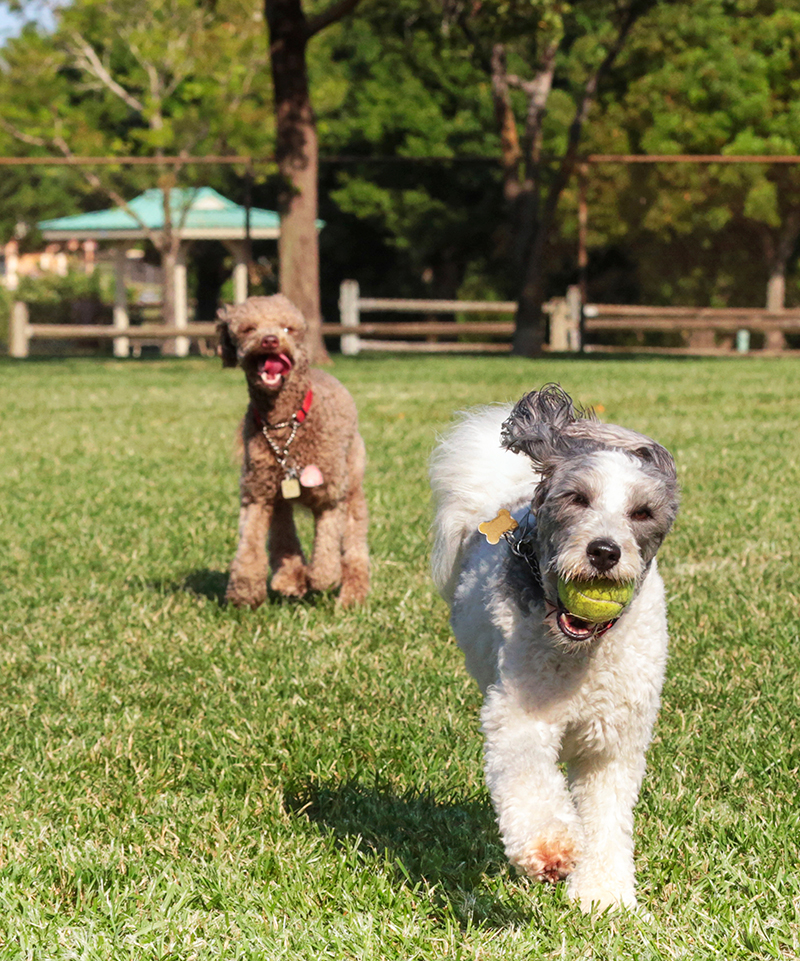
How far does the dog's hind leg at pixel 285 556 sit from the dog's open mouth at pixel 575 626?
3.56 metres

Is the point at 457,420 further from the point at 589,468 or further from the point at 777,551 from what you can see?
the point at 777,551

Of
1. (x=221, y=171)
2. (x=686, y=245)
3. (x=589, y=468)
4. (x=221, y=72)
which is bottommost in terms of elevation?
(x=589, y=468)

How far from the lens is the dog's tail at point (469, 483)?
389cm

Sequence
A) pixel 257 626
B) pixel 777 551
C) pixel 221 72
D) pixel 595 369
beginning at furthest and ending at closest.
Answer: pixel 221 72 → pixel 595 369 → pixel 777 551 → pixel 257 626

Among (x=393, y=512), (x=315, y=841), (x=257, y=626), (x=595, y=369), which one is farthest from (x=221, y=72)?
(x=315, y=841)

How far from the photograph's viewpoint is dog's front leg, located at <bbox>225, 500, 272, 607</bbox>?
6.09 m

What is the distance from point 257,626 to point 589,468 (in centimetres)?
319

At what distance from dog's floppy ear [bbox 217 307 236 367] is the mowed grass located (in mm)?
1232

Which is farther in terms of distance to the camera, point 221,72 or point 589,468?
point 221,72

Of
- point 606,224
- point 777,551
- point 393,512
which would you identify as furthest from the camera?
point 606,224

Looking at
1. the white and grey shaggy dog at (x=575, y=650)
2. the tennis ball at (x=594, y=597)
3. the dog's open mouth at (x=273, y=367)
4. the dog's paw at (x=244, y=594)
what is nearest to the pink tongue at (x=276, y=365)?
the dog's open mouth at (x=273, y=367)

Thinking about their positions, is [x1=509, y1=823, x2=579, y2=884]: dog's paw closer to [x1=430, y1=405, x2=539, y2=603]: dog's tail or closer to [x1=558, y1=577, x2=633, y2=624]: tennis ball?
[x1=558, y1=577, x2=633, y2=624]: tennis ball

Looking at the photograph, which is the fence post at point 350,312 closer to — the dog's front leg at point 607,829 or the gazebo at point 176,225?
the gazebo at point 176,225

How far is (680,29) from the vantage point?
Answer: 3788 cm
